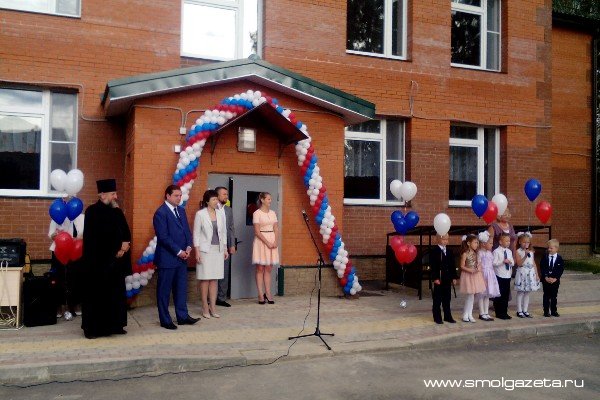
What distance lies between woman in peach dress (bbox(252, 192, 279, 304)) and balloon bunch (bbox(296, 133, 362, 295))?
0.86 m

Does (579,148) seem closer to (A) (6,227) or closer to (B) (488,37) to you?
(B) (488,37)

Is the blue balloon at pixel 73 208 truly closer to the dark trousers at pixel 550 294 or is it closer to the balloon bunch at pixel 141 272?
the balloon bunch at pixel 141 272

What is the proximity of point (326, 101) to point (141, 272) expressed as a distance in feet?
14.2

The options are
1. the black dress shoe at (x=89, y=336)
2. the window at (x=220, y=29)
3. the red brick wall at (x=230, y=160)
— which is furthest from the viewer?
the window at (x=220, y=29)

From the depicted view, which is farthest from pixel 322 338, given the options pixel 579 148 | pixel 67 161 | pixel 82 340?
pixel 579 148

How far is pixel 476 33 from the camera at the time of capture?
578 inches

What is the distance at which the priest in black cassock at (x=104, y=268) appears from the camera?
733cm

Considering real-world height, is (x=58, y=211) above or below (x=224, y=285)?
above

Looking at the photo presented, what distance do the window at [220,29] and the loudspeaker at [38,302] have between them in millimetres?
5516

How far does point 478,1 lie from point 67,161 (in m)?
10.6

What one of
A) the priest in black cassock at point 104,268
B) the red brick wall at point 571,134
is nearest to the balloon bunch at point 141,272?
the priest in black cassock at point 104,268

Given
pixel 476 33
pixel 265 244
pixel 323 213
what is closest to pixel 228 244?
pixel 265 244

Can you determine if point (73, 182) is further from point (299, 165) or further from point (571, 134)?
point (571, 134)
